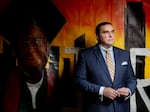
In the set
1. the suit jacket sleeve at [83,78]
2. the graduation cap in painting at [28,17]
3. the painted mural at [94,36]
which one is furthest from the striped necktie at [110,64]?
the graduation cap in painting at [28,17]

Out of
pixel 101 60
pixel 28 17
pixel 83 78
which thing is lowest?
pixel 83 78

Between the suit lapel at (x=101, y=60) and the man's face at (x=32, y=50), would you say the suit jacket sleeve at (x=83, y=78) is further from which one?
the man's face at (x=32, y=50)

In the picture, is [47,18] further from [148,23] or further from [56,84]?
[148,23]

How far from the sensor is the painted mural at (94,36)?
117 inches

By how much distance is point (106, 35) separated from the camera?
2.60 metres

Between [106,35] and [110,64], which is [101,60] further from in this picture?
[106,35]

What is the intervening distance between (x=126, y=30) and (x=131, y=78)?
22.2 inches

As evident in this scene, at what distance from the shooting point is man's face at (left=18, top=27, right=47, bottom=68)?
9.55 ft

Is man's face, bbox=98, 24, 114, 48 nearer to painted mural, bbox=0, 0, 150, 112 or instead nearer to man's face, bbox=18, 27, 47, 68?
painted mural, bbox=0, 0, 150, 112

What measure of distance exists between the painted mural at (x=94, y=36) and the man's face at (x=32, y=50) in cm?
8

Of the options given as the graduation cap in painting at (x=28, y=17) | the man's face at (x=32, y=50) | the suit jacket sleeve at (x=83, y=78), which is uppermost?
the graduation cap in painting at (x=28, y=17)

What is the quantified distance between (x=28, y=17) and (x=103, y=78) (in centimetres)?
86

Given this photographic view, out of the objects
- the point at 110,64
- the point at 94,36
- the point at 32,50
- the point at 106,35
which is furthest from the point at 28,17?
the point at 110,64

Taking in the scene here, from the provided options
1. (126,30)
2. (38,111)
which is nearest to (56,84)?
(38,111)
